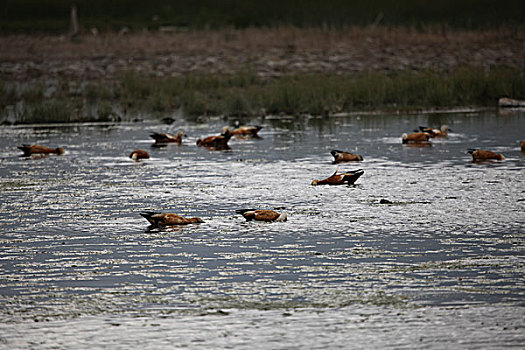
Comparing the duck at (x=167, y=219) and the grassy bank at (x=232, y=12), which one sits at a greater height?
the grassy bank at (x=232, y=12)

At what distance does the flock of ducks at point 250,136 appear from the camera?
11055mm

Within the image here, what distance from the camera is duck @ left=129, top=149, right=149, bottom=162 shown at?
1842cm

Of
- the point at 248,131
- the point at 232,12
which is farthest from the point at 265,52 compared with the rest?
Result: the point at 232,12

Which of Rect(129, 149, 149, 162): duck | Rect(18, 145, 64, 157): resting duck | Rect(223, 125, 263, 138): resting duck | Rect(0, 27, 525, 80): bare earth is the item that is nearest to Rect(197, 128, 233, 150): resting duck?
Rect(223, 125, 263, 138): resting duck

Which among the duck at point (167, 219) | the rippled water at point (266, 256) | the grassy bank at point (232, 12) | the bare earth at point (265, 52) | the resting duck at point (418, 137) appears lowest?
the rippled water at point (266, 256)

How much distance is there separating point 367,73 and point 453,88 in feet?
23.3

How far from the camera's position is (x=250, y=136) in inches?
917

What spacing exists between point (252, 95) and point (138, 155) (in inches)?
597

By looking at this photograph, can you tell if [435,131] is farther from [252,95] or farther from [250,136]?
[252,95]

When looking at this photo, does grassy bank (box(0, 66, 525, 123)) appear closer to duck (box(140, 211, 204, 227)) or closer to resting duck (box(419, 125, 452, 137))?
resting duck (box(419, 125, 452, 137))

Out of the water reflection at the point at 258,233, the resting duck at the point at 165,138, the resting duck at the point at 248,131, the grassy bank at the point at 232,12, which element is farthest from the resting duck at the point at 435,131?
the grassy bank at the point at 232,12

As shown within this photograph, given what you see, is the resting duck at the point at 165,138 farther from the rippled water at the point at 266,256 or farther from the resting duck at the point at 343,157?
the resting duck at the point at 343,157

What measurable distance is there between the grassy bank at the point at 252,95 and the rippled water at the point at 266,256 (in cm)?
1347

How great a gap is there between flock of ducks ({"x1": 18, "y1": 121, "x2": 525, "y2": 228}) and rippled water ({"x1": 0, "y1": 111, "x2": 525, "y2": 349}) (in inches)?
8.0
